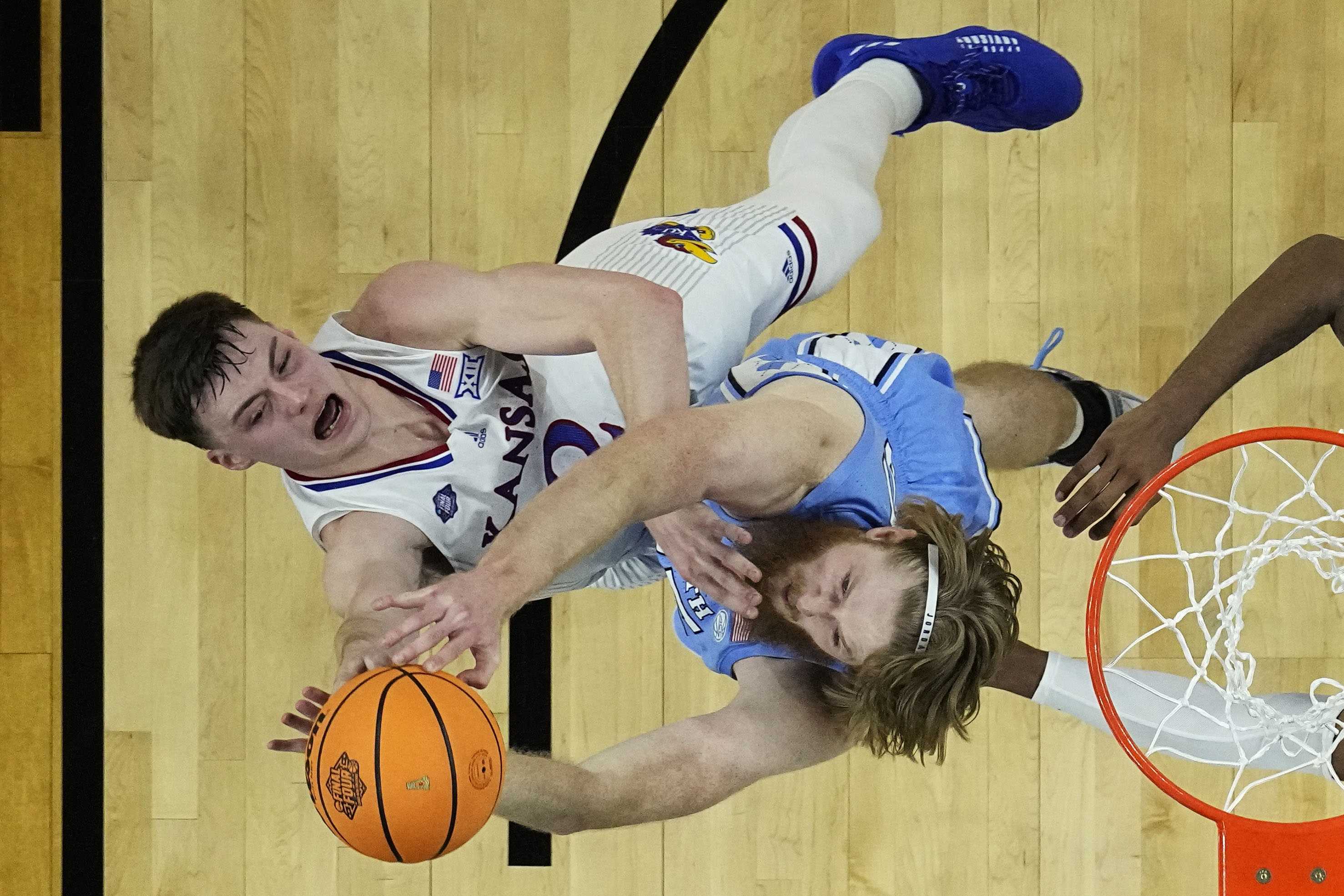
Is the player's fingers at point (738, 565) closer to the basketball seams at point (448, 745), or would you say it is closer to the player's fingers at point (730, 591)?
the player's fingers at point (730, 591)

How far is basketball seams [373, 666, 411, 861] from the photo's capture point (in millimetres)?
1175

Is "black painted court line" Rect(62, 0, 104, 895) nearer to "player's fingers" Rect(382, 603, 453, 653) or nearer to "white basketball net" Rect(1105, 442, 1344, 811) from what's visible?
"player's fingers" Rect(382, 603, 453, 653)

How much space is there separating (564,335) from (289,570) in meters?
1.02

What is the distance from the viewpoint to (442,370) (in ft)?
5.71

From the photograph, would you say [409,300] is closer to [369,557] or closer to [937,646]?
[369,557]

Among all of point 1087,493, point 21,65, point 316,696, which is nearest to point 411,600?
point 316,696

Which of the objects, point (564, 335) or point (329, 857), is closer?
point (564, 335)

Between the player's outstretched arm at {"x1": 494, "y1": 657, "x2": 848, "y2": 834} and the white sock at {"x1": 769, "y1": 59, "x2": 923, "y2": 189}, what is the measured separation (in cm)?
85

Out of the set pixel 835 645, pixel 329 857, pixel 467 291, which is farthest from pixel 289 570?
pixel 835 645

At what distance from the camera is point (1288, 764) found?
186cm

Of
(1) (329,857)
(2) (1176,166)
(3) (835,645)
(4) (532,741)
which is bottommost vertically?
(1) (329,857)

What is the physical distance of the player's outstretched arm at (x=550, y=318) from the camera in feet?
4.99

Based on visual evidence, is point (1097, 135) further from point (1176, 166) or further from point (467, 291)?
point (467, 291)

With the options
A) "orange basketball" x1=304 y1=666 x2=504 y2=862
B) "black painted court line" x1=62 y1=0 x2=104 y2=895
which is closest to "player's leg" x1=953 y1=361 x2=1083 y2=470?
"orange basketball" x1=304 y1=666 x2=504 y2=862
